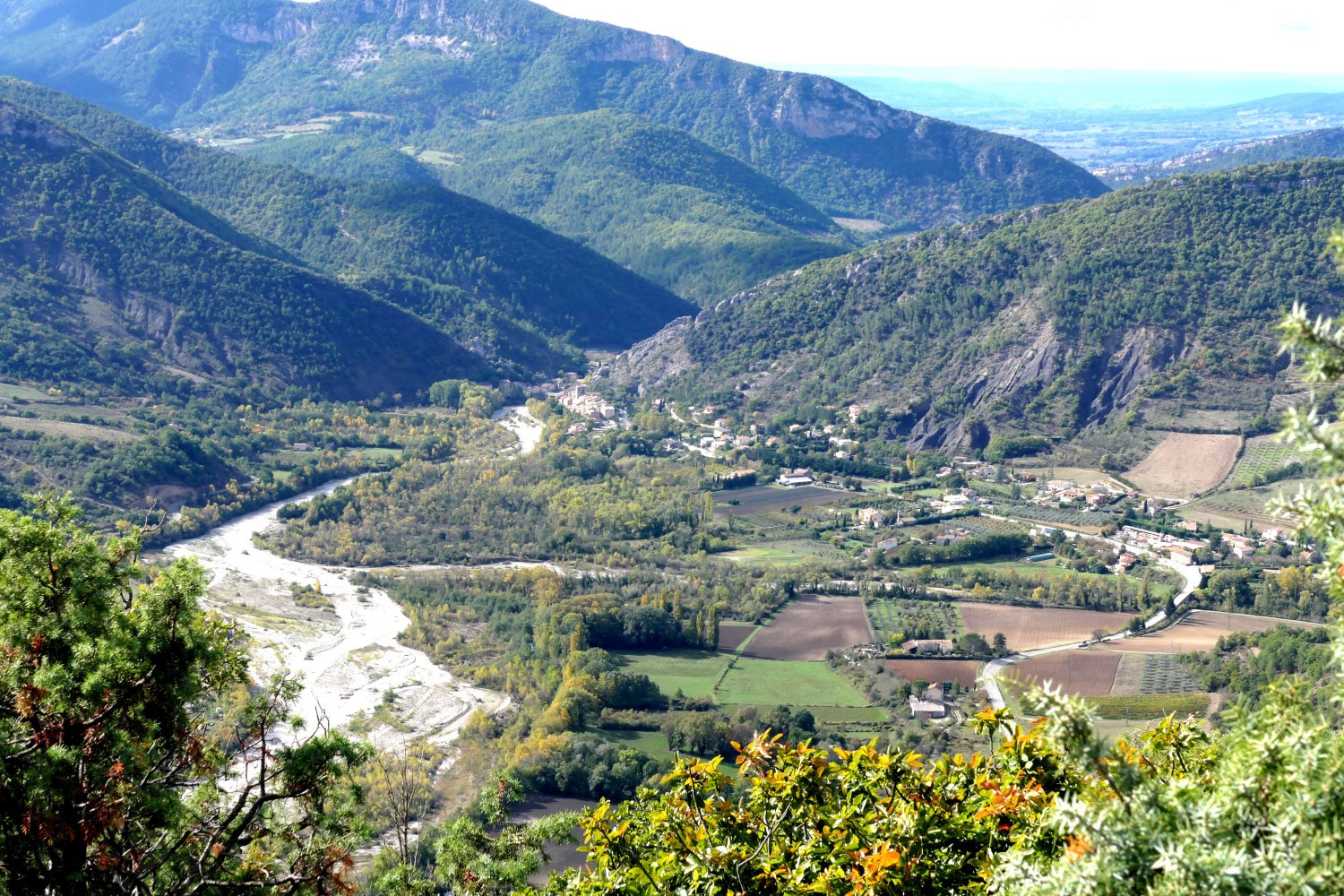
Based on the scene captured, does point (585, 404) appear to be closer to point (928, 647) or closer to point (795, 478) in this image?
point (795, 478)

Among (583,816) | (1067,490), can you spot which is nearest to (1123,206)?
(1067,490)

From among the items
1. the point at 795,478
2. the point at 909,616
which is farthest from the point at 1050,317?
the point at 909,616

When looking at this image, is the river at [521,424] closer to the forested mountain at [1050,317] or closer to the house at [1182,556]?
the forested mountain at [1050,317]

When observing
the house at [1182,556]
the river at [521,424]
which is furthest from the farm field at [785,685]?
the river at [521,424]

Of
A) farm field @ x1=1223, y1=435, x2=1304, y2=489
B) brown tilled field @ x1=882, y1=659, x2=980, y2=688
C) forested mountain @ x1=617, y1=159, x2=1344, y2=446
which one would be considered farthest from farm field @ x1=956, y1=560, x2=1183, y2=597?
forested mountain @ x1=617, y1=159, x2=1344, y2=446

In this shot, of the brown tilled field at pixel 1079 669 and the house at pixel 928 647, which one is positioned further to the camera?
the house at pixel 928 647

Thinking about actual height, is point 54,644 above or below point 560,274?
above

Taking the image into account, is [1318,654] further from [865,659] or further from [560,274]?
[560,274]
